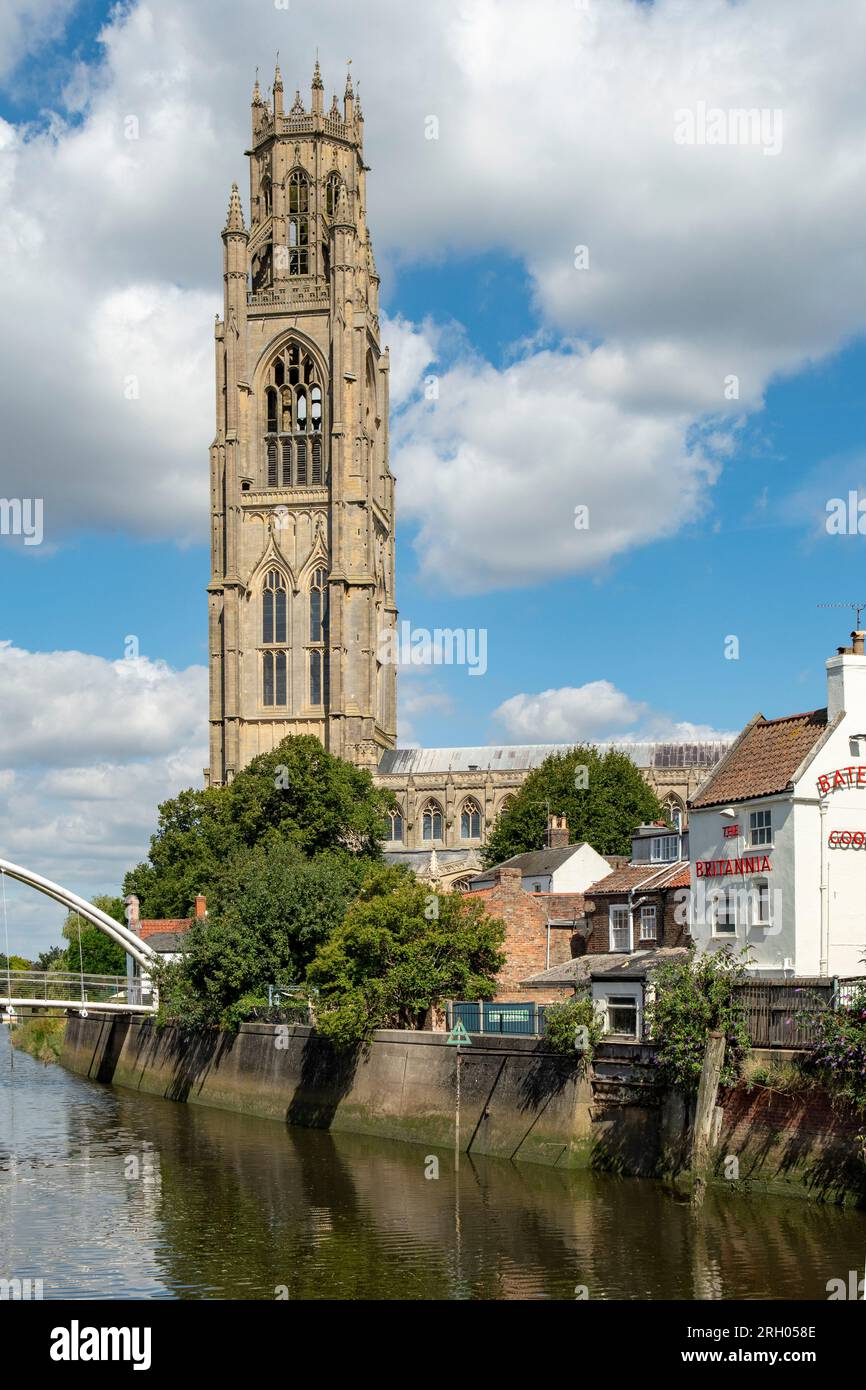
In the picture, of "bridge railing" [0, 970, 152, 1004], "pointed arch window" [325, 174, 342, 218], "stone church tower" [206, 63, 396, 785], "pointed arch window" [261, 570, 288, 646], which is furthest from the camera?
"pointed arch window" [325, 174, 342, 218]

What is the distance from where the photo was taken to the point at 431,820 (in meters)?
128

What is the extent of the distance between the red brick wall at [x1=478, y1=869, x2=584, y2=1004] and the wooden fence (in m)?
20.2

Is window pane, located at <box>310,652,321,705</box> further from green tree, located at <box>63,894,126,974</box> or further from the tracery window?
green tree, located at <box>63,894,126,974</box>

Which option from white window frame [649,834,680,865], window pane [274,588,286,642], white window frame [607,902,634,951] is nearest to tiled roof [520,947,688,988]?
white window frame [607,902,634,951]

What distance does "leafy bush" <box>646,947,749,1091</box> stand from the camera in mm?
34906

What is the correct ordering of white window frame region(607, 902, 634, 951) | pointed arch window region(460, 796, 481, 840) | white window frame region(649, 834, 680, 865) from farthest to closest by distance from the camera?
pointed arch window region(460, 796, 481, 840), white window frame region(649, 834, 680, 865), white window frame region(607, 902, 634, 951)

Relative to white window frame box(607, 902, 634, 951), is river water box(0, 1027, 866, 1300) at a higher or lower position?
lower

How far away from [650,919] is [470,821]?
7573cm

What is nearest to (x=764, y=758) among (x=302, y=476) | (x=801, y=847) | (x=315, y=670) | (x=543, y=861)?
(x=801, y=847)

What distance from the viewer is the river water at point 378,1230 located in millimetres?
27125

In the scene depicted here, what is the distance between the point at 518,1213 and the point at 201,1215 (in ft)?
23.3

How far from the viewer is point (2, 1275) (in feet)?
92.9

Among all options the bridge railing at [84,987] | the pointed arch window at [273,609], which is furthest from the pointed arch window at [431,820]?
the bridge railing at [84,987]

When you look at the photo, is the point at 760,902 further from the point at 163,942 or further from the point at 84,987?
the point at 163,942
